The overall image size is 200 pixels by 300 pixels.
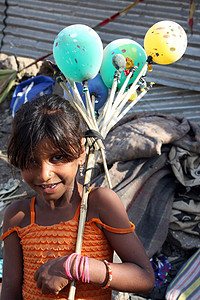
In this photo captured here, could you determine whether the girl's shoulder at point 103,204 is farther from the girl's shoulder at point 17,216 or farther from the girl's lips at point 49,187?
the girl's shoulder at point 17,216

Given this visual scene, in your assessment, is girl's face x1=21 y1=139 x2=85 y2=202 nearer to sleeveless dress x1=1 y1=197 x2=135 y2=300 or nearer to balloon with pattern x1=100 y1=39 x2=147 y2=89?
sleeveless dress x1=1 y1=197 x2=135 y2=300

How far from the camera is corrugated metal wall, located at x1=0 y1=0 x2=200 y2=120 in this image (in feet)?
14.6

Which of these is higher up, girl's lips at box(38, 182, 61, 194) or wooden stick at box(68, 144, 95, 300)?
girl's lips at box(38, 182, 61, 194)

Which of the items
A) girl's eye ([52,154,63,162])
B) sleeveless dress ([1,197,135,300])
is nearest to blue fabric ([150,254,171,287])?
sleeveless dress ([1,197,135,300])

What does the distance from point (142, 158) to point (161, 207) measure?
0.46 meters

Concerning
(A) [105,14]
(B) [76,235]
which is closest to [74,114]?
(B) [76,235]

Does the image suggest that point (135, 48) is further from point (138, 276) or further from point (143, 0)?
point (143, 0)

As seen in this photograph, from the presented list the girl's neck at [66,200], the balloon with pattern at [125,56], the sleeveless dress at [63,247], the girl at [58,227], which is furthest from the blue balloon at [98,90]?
the sleeveless dress at [63,247]

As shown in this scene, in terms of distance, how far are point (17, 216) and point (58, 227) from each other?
0.20 meters

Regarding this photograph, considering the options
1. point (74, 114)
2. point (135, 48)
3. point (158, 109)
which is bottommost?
point (158, 109)

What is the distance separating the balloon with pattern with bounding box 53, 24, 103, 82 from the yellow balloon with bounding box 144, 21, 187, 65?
352mm

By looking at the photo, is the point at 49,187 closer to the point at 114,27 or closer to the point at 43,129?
the point at 43,129

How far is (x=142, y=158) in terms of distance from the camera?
2.82 m

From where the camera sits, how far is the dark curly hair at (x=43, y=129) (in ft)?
3.83
